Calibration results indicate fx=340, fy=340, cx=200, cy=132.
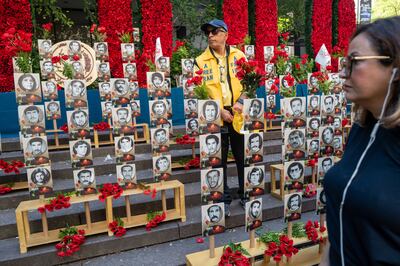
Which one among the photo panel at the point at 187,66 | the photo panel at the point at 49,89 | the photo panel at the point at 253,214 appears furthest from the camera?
the photo panel at the point at 187,66

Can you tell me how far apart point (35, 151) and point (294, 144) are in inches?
92.4

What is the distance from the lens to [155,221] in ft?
11.0

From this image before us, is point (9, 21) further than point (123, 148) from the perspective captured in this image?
Yes

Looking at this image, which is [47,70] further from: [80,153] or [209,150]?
[209,150]

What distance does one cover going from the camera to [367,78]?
3.72ft

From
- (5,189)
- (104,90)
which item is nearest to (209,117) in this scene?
(5,189)

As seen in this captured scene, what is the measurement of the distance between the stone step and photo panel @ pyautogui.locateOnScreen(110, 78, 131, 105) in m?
1.42

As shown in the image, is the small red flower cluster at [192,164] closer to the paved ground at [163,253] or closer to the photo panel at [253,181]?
the paved ground at [163,253]

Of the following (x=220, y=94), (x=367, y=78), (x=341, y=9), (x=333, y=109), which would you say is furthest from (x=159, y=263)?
(x=341, y=9)

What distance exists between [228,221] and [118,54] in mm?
4399

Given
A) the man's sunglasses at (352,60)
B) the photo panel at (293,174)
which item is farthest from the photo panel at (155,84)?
the man's sunglasses at (352,60)

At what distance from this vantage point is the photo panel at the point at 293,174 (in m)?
2.96

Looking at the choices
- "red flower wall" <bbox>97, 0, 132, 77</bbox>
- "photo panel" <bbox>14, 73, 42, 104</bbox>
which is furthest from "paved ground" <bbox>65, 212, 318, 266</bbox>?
"red flower wall" <bbox>97, 0, 132, 77</bbox>

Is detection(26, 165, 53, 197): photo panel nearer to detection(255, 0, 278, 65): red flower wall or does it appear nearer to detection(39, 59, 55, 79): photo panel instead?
detection(39, 59, 55, 79): photo panel
